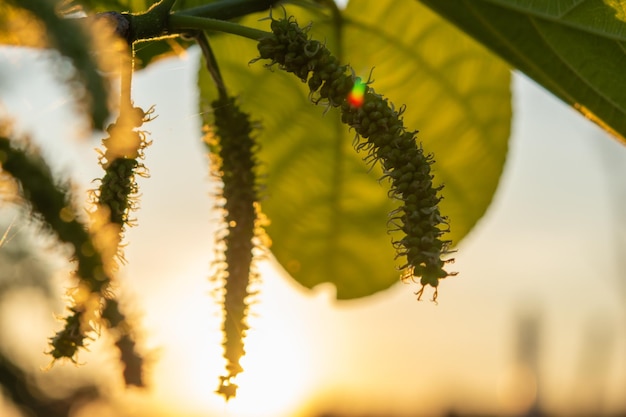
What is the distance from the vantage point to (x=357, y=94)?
3.22 ft

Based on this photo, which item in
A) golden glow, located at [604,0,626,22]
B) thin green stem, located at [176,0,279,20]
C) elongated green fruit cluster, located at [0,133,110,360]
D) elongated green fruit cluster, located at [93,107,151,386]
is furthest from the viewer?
golden glow, located at [604,0,626,22]

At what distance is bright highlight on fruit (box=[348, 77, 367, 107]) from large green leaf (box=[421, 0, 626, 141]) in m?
0.51

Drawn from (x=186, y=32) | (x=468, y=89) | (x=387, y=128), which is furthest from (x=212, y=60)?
(x=468, y=89)

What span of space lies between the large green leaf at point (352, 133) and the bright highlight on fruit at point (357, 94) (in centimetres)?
71

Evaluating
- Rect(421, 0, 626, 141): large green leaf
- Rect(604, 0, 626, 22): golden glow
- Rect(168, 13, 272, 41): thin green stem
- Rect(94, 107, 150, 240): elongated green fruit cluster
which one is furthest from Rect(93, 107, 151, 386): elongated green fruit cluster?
Rect(604, 0, 626, 22): golden glow

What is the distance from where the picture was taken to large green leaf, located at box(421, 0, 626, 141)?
1385mm

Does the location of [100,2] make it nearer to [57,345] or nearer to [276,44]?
[276,44]

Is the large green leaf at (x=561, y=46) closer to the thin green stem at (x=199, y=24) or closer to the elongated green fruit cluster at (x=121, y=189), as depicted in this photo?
the thin green stem at (x=199, y=24)

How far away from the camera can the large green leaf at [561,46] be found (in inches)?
54.5

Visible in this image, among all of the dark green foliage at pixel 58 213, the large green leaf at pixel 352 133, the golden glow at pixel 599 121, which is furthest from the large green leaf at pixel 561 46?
the dark green foliage at pixel 58 213

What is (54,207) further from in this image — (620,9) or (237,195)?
(620,9)

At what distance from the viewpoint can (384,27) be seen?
1786mm

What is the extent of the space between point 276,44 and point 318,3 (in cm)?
74

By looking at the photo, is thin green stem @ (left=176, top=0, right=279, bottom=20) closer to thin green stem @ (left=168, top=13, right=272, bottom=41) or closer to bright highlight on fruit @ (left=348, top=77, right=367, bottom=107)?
thin green stem @ (left=168, top=13, right=272, bottom=41)
